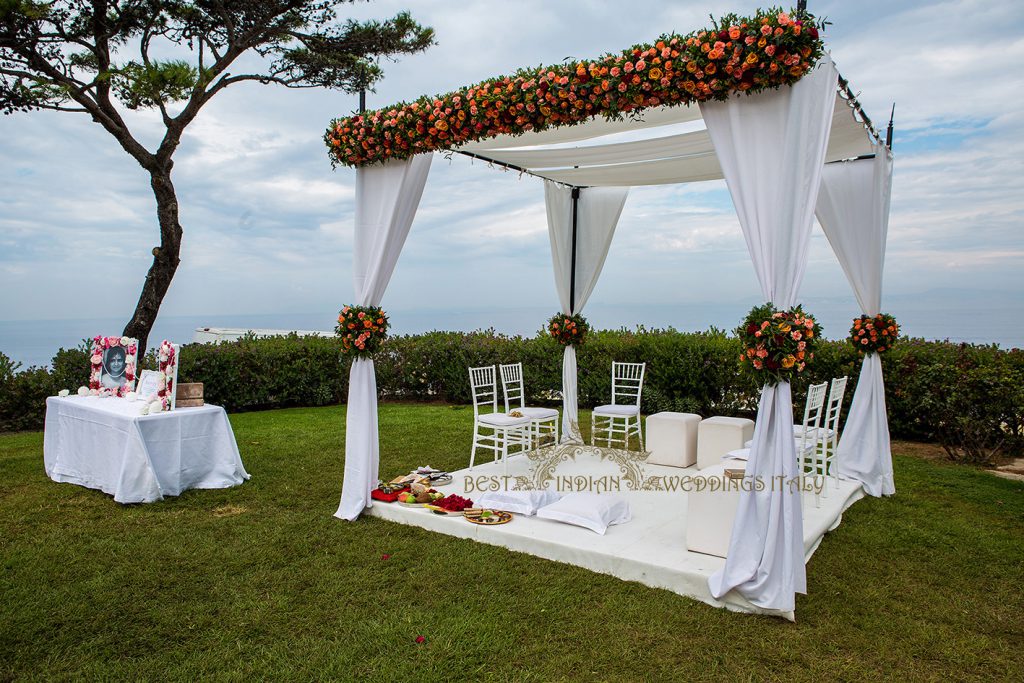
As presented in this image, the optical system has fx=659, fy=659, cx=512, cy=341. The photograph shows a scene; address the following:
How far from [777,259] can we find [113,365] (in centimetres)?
566

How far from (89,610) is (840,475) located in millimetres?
5232

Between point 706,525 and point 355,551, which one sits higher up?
point 706,525

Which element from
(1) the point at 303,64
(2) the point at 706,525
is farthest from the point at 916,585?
(1) the point at 303,64

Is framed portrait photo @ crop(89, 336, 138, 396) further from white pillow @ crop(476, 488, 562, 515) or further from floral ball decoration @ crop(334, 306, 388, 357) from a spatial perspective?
white pillow @ crop(476, 488, 562, 515)

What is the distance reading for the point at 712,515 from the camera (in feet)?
12.0

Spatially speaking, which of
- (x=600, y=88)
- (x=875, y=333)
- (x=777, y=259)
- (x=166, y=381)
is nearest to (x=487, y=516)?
(x=777, y=259)

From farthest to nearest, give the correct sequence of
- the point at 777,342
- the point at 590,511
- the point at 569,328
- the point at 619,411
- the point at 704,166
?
1. the point at 569,328
2. the point at 619,411
3. the point at 704,166
4. the point at 590,511
5. the point at 777,342

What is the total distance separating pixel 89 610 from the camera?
3.21 m

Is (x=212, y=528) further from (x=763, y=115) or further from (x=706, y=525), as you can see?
(x=763, y=115)

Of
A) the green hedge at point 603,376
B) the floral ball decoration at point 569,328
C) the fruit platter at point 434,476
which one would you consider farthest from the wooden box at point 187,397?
the floral ball decoration at point 569,328

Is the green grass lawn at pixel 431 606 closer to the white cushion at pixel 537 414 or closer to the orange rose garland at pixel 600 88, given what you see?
the white cushion at pixel 537 414

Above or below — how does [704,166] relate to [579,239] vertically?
above

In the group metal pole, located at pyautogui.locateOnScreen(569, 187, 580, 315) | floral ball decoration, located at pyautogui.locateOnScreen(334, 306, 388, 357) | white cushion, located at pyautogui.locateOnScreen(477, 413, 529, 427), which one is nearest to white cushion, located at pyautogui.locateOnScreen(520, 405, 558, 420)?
white cushion, located at pyautogui.locateOnScreen(477, 413, 529, 427)

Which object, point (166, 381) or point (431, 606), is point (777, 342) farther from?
point (166, 381)
